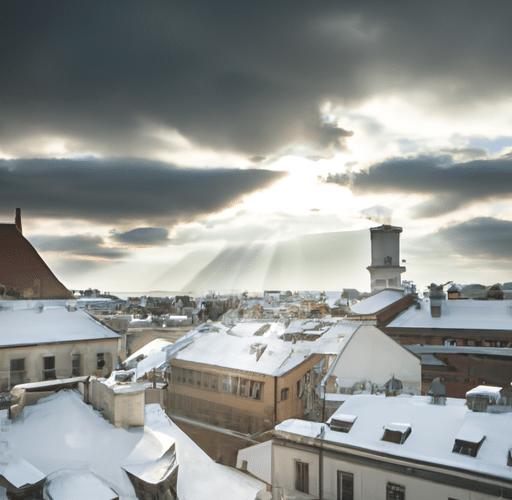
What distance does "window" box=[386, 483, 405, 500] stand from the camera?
1564cm

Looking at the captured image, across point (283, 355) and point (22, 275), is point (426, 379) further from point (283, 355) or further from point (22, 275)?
point (22, 275)

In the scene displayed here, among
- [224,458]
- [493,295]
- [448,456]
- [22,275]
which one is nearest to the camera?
[448,456]

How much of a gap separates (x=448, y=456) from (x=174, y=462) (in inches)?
389

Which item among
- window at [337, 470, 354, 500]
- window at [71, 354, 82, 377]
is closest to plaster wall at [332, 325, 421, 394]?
window at [337, 470, 354, 500]

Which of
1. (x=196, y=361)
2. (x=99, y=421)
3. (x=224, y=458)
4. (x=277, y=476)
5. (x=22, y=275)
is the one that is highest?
(x=22, y=275)

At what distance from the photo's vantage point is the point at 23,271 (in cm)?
3819

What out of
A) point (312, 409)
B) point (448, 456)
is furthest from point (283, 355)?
point (448, 456)

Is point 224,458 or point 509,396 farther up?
point 509,396

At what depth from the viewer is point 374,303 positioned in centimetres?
4206

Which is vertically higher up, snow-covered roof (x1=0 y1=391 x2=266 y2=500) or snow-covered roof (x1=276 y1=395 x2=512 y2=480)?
snow-covered roof (x1=0 y1=391 x2=266 y2=500)

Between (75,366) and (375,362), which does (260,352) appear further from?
(75,366)

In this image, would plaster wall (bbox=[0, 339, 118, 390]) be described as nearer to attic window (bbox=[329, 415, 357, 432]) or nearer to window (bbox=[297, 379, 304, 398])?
window (bbox=[297, 379, 304, 398])

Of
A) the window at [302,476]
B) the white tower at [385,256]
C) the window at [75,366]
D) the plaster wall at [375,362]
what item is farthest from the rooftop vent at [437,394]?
the white tower at [385,256]

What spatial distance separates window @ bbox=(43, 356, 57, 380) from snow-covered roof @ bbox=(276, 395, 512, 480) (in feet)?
54.4
